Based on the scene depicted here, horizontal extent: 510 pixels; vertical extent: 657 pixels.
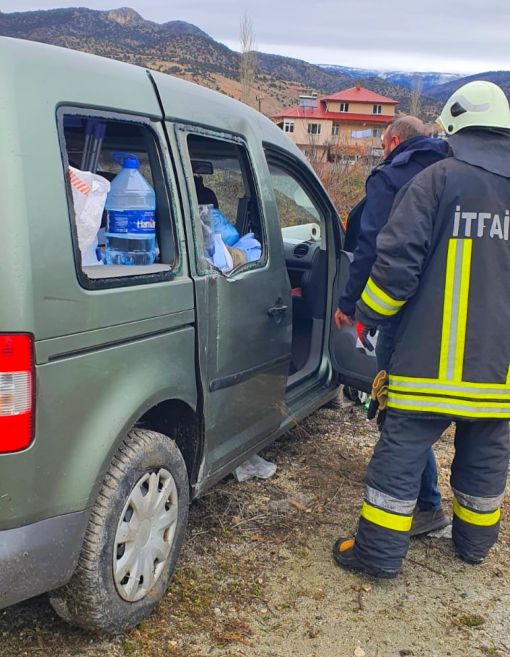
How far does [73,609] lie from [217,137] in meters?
1.93

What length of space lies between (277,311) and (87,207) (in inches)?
48.9

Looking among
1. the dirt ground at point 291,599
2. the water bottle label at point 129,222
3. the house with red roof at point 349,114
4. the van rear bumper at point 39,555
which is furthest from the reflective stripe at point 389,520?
the house with red roof at point 349,114

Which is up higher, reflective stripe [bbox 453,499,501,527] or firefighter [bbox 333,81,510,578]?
firefighter [bbox 333,81,510,578]

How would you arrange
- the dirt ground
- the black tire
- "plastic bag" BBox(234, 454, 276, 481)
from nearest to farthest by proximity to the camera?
the dirt ground, "plastic bag" BBox(234, 454, 276, 481), the black tire

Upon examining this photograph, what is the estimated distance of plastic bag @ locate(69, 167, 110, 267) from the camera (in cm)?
216

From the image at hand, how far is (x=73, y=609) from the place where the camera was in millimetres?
2154

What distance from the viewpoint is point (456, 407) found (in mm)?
2686

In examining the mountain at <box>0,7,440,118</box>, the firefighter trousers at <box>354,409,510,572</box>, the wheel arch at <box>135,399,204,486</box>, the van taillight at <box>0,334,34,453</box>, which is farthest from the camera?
the mountain at <box>0,7,440,118</box>

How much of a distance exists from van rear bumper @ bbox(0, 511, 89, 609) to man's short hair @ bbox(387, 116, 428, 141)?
8.20 ft

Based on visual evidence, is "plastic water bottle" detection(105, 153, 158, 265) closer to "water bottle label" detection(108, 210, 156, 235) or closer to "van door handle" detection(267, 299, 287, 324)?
"water bottle label" detection(108, 210, 156, 235)

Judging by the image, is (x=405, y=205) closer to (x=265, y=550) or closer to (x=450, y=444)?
(x=265, y=550)

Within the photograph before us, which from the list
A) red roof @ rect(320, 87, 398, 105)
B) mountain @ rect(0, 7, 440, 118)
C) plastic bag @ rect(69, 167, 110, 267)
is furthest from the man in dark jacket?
red roof @ rect(320, 87, 398, 105)

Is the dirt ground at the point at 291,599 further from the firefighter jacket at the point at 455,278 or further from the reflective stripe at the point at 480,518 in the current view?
the firefighter jacket at the point at 455,278

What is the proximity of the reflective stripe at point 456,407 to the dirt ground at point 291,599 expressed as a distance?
0.82m
